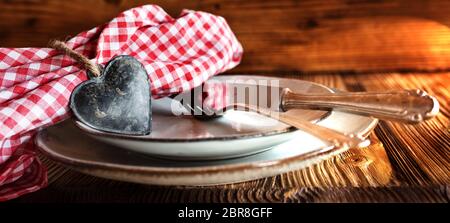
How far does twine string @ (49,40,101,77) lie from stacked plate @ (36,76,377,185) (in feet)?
0.23

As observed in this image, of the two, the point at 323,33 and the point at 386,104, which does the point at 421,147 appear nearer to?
the point at 386,104

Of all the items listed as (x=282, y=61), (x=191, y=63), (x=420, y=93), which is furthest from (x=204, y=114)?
(x=282, y=61)

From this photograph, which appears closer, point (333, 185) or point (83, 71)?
point (333, 185)

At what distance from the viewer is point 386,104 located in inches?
16.3

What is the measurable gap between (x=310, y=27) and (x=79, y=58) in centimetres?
55

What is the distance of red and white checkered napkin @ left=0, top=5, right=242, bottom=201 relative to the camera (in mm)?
482

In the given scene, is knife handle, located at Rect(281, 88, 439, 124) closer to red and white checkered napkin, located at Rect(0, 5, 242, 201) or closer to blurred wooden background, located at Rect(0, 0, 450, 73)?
red and white checkered napkin, located at Rect(0, 5, 242, 201)

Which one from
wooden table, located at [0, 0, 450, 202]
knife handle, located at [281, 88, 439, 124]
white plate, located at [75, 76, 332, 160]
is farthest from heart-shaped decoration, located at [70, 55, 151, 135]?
wooden table, located at [0, 0, 450, 202]

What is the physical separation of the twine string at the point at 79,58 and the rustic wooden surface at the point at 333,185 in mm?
106

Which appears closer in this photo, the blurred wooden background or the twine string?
the twine string

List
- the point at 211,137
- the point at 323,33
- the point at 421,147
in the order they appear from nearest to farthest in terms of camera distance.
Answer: the point at 211,137
the point at 421,147
the point at 323,33

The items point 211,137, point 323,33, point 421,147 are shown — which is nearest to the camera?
point 211,137

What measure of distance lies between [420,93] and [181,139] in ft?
0.66

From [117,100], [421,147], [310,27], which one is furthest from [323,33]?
[117,100]
